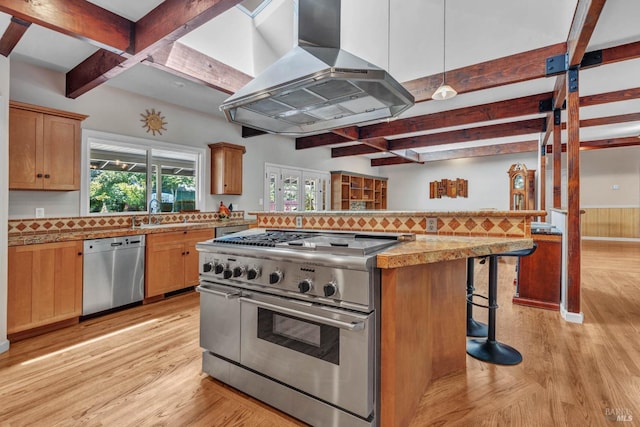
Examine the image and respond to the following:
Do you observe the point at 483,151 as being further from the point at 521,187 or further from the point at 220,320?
the point at 220,320

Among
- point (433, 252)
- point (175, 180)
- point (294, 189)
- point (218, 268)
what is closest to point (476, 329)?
point (433, 252)

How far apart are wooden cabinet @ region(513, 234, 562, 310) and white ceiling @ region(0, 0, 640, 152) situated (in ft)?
6.65

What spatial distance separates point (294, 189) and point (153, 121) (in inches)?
126

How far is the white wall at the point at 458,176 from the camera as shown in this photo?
323 inches

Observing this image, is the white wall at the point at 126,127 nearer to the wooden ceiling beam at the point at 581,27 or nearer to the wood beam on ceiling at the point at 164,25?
the wood beam on ceiling at the point at 164,25

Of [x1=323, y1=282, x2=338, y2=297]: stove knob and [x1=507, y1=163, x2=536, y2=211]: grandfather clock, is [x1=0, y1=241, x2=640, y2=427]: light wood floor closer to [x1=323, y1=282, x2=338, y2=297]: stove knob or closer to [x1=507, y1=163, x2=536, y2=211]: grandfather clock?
[x1=323, y1=282, x2=338, y2=297]: stove knob

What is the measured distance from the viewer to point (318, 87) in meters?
1.84

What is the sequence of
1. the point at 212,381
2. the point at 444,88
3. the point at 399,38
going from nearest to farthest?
1. the point at 212,381
2. the point at 444,88
3. the point at 399,38

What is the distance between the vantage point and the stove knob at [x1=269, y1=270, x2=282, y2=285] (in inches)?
62.6

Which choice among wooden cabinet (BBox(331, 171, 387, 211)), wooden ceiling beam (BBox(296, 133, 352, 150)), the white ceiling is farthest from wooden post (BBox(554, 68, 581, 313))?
wooden cabinet (BBox(331, 171, 387, 211))

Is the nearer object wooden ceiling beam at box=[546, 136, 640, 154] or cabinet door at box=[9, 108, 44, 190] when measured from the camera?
cabinet door at box=[9, 108, 44, 190]

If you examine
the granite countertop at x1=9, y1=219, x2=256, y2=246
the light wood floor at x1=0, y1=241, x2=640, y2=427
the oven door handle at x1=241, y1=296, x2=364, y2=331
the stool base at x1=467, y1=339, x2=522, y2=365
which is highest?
the granite countertop at x1=9, y1=219, x2=256, y2=246

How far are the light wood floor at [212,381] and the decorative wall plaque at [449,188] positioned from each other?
5.91 m

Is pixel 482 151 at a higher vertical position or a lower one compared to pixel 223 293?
higher
